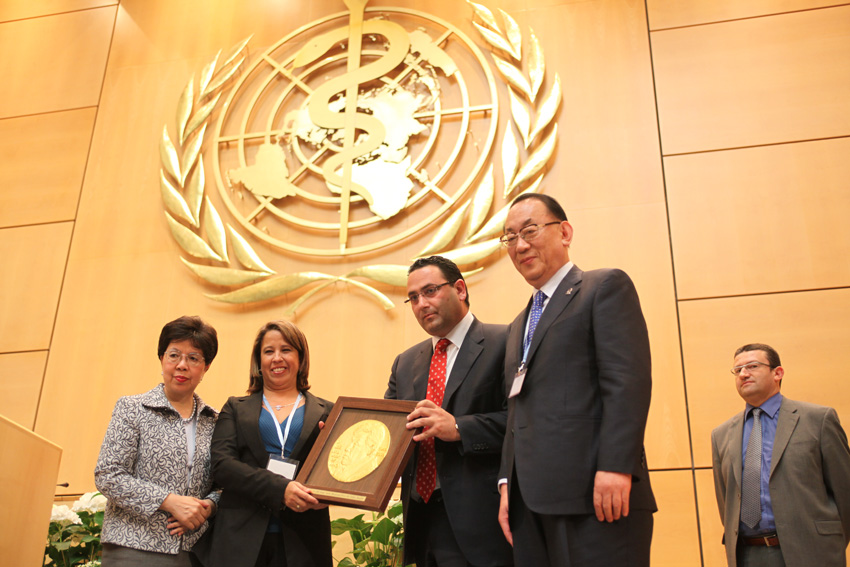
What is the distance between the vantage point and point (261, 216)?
4078 mm

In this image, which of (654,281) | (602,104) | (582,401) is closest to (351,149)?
(602,104)

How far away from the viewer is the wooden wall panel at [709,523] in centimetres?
307

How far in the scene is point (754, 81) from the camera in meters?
3.81

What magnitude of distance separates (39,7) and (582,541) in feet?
16.7

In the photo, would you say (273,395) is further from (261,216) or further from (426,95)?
(426,95)

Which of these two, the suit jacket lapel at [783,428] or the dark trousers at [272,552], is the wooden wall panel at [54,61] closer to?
the dark trousers at [272,552]

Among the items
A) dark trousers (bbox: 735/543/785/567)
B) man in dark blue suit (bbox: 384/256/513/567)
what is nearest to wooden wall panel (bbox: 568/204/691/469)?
dark trousers (bbox: 735/543/785/567)

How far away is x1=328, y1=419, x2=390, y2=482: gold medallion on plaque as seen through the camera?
6.67 ft

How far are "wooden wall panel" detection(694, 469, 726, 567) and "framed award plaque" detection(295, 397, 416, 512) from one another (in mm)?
1688

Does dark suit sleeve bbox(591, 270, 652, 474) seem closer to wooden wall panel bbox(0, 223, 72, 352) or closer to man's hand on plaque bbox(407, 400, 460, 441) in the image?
man's hand on plaque bbox(407, 400, 460, 441)

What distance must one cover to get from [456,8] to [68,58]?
2.46 metres

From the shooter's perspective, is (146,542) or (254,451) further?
(254,451)

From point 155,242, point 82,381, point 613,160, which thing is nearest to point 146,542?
point 82,381

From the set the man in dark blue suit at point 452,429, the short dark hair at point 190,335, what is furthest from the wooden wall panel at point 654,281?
the short dark hair at point 190,335
